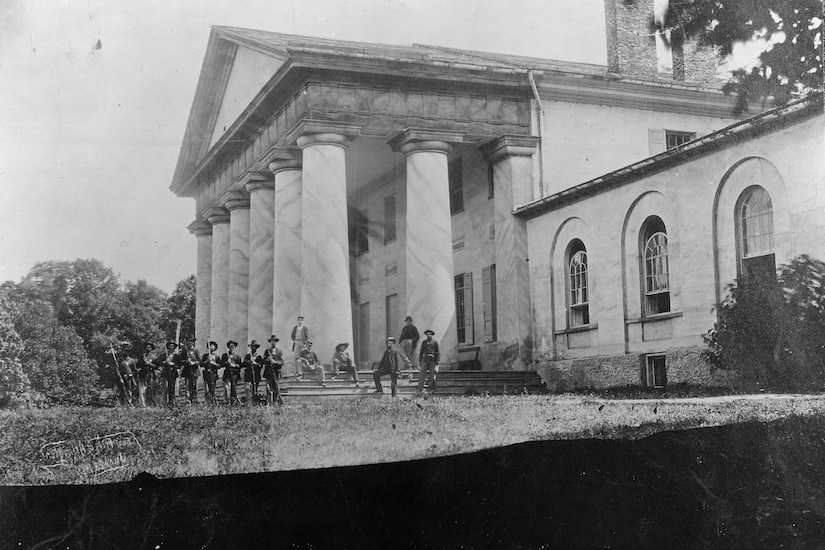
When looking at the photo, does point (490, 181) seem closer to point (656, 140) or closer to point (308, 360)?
point (656, 140)

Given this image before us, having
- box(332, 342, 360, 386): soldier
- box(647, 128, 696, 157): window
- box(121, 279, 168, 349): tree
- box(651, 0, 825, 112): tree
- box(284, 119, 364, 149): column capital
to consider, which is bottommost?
box(332, 342, 360, 386): soldier

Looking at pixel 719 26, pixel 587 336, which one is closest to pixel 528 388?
pixel 587 336

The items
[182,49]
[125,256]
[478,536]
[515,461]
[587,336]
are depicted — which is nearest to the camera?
[478,536]

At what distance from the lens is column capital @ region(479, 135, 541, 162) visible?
23078 mm

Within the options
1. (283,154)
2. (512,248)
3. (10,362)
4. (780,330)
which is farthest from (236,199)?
(780,330)

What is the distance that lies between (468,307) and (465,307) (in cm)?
15

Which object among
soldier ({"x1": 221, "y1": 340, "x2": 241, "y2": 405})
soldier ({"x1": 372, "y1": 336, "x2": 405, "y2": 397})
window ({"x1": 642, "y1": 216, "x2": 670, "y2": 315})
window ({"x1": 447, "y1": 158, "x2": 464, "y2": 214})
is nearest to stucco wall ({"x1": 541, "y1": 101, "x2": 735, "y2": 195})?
window ({"x1": 447, "y1": 158, "x2": 464, "y2": 214})

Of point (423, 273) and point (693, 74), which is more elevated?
point (693, 74)

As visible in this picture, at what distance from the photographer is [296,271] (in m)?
23.2

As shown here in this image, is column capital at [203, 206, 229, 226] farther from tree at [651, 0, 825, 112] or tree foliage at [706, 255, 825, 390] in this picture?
tree at [651, 0, 825, 112]

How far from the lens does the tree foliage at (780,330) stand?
324 inches

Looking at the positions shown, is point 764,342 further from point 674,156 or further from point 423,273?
point 423,273

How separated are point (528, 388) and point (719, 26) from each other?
12.2m

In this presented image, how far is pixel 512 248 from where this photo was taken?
22.6m
